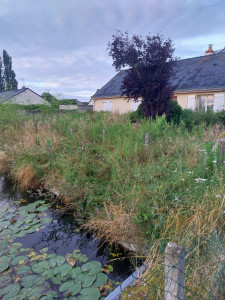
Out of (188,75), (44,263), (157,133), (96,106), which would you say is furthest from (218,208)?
(96,106)

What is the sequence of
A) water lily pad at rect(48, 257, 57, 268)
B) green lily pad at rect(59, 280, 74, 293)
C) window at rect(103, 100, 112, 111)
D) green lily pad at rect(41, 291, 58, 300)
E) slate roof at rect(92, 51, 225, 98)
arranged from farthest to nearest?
window at rect(103, 100, 112, 111), slate roof at rect(92, 51, 225, 98), water lily pad at rect(48, 257, 57, 268), green lily pad at rect(59, 280, 74, 293), green lily pad at rect(41, 291, 58, 300)

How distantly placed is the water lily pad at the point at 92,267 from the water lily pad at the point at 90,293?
26 cm

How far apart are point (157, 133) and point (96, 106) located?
1656cm

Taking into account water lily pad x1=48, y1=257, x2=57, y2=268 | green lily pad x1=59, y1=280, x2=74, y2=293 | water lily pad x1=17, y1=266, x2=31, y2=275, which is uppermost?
water lily pad x1=17, y1=266, x2=31, y2=275

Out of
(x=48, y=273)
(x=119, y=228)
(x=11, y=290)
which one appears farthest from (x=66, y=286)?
(x=119, y=228)

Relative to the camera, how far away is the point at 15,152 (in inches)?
246

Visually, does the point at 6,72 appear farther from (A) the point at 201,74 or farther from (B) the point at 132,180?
(B) the point at 132,180

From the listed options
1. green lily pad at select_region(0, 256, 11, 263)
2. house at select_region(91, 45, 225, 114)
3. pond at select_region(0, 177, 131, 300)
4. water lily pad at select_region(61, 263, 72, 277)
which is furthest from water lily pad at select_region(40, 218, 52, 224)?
house at select_region(91, 45, 225, 114)

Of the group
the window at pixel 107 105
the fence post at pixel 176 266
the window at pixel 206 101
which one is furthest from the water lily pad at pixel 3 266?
the window at pixel 107 105

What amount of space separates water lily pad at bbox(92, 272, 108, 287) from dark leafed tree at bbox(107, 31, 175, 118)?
6.59 meters

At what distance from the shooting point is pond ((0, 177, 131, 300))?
2.32m

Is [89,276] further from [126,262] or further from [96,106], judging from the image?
[96,106]

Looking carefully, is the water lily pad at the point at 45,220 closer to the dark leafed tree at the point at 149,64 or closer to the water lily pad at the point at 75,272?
the water lily pad at the point at 75,272

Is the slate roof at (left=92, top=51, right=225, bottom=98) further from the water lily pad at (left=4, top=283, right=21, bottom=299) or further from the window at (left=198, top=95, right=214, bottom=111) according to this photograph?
the water lily pad at (left=4, top=283, right=21, bottom=299)
